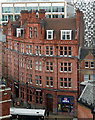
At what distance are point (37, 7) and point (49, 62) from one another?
5886 cm

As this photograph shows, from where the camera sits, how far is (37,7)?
104125 mm

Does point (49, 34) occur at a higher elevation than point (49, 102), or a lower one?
higher

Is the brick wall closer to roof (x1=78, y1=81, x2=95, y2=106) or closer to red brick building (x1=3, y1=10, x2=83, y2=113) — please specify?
roof (x1=78, y1=81, x2=95, y2=106)

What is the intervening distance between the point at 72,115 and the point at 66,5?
211ft

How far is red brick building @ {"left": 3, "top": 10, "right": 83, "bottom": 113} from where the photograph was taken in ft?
159

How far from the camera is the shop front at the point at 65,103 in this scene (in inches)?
1935

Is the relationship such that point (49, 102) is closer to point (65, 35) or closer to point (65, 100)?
point (65, 100)

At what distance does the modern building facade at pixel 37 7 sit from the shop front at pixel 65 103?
59.1 metres

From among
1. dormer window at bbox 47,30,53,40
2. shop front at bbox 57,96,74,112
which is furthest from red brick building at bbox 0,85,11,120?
dormer window at bbox 47,30,53,40

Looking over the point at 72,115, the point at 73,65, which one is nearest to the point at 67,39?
the point at 73,65

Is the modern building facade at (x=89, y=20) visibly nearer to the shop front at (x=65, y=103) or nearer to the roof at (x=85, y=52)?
the roof at (x=85, y=52)

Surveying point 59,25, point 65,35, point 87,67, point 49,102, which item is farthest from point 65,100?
point 59,25

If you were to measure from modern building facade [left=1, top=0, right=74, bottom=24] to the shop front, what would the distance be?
59061 millimetres

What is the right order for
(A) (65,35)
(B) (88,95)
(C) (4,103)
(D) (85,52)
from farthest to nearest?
1. (D) (85,52)
2. (A) (65,35)
3. (C) (4,103)
4. (B) (88,95)
